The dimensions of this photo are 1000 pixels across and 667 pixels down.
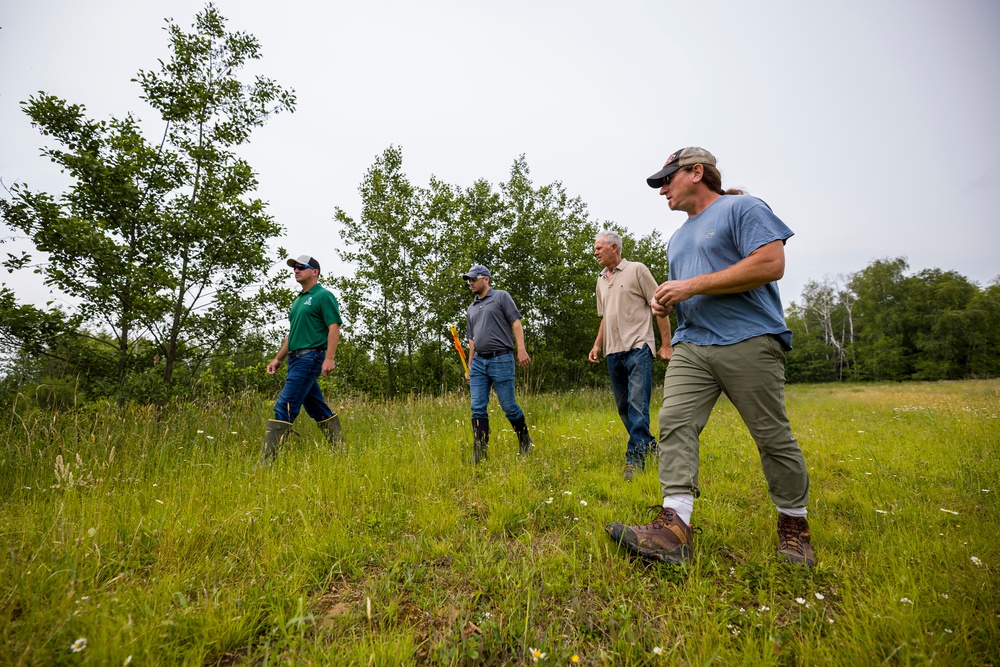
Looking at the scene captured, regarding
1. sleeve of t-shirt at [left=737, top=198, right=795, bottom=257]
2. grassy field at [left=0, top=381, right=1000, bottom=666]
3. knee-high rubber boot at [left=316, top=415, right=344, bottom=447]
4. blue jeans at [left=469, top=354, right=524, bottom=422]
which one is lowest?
grassy field at [left=0, top=381, right=1000, bottom=666]

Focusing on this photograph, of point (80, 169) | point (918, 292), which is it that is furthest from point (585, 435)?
point (918, 292)

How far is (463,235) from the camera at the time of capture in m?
16.8

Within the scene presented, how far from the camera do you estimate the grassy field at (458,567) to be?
4.73 ft

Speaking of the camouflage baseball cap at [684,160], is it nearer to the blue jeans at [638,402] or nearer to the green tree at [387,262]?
the blue jeans at [638,402]

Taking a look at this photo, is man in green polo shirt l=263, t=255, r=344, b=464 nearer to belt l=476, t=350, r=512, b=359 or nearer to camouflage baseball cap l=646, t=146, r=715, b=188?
belt l=476, t=350, r=512, b=359

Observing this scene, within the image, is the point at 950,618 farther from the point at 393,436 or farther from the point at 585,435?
the point at 393,436

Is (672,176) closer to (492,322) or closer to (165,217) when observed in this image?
(492,322)

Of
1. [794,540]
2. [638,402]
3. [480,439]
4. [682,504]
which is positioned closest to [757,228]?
[682,504]

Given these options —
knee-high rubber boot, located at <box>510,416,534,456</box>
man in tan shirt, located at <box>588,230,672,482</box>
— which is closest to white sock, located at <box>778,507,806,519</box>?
man in tan shirt, located at <box>588,230,672,482</box>

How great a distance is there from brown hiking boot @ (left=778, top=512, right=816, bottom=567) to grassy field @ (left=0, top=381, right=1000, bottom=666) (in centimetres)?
7

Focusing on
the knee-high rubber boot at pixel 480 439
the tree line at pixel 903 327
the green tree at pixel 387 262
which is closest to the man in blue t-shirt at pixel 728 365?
the knee-high rubber boot at pixel 480 439

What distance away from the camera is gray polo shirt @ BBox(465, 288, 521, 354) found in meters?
4.26

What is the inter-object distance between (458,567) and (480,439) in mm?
2011

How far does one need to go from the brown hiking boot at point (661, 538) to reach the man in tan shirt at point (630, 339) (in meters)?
1.50
